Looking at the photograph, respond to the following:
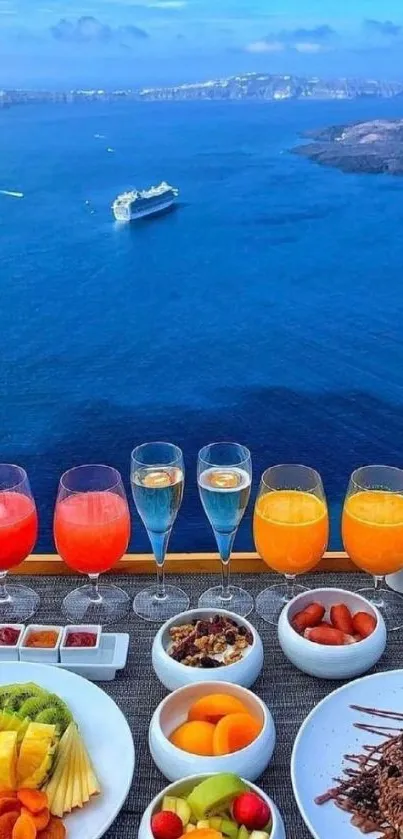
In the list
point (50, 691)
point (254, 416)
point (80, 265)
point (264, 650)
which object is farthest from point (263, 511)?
point (80, 265)

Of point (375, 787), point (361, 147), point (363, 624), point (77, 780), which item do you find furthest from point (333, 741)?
point (361, 147)

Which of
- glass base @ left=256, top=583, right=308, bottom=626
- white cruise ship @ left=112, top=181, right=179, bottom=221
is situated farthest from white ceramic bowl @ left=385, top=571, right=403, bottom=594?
white cruise ship @ left=112, top=181, right=179, bottom=221

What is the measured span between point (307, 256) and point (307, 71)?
0.57 m

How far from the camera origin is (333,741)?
3.09 feet

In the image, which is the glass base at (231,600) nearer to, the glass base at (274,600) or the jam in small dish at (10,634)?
the glass base at (274,600)

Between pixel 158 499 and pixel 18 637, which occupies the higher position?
pixel 158 499

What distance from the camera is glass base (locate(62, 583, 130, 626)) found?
3.91 ft

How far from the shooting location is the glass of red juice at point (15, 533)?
45.8 inches

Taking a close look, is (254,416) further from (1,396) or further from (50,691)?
(50,691)

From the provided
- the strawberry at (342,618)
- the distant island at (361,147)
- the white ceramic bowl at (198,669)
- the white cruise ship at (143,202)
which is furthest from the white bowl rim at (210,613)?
the distant island at (361,147)

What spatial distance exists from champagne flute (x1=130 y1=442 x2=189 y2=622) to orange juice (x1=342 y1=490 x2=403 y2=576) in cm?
23

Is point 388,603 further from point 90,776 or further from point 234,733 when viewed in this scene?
point 90,776

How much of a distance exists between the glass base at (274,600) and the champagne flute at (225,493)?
2cm

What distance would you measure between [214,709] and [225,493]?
1.03 feet
